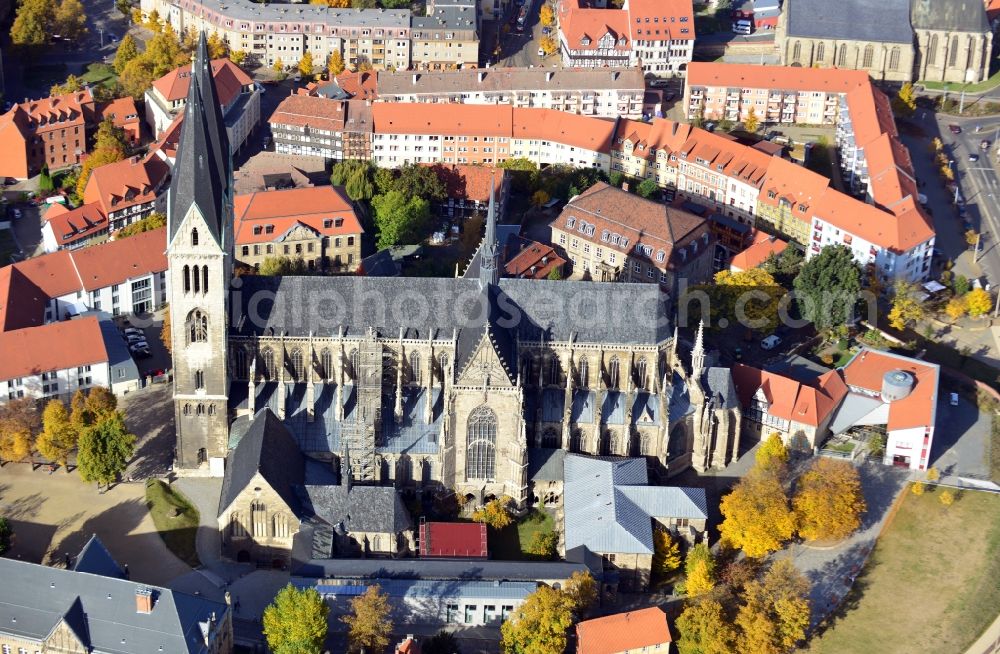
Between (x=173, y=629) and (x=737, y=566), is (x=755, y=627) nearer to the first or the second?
(x=737, y=566)

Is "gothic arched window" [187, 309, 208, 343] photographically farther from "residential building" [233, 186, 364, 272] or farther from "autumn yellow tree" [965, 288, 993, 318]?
"autumn yellow tree" [965, 288, 993, 318]

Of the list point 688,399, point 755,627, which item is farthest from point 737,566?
point 688,399

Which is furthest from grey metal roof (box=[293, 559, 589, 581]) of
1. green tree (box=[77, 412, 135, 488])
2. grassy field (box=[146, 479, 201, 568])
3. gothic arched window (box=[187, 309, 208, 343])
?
gothic arched window (box=[187, 309, 208, 343])

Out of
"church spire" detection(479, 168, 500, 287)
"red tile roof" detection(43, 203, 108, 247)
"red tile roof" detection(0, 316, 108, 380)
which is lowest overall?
"red tile roof" detection(0, 316, 108, 380)

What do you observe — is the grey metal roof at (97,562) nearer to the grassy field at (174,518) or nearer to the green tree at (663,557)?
the grassy field at (174,518)

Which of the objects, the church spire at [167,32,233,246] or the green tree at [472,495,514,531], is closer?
the church spire at [167,32,233,246]

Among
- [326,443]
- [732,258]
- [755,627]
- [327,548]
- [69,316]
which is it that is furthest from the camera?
[732,258]

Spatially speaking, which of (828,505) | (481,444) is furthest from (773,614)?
(481,444)
